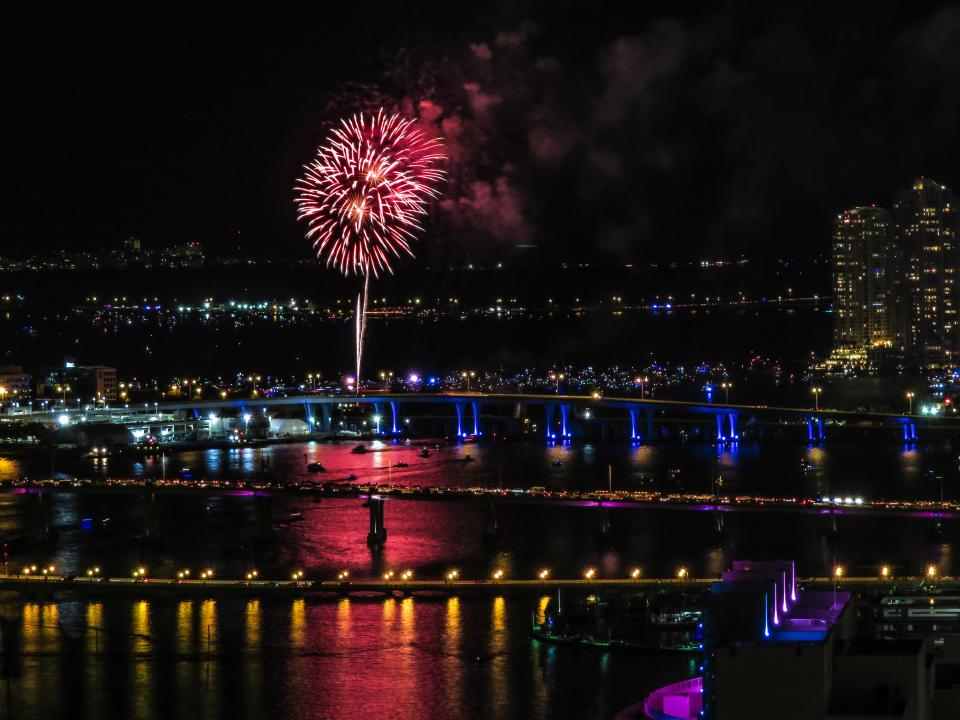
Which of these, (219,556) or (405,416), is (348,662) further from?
(405,416)

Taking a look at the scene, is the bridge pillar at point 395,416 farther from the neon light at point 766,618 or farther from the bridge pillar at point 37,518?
the neon light at point 766,618

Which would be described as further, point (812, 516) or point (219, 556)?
point (812, 516)

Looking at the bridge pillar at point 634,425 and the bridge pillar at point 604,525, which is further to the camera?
the bridge pillar at point 634,425

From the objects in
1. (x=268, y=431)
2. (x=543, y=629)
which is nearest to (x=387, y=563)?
(x=543, y=629)

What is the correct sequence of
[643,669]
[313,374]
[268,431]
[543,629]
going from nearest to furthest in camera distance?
[643,669] < [543,629] < [268,431] < [313,374]

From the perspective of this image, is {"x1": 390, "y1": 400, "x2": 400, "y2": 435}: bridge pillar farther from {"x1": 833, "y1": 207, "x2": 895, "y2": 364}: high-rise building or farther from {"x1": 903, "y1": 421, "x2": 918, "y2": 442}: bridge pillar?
{"x1": 833, "y1": 207, "x2": 895, "y2": 364}: high-rise building

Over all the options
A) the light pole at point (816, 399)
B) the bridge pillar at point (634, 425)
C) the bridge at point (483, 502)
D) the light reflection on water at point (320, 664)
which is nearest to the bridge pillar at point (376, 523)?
the bridge at point (483, 502)

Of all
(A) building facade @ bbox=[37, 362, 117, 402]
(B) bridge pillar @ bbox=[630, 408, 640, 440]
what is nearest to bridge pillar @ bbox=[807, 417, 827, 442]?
(B) bridge pillar @ bbox=[630, 408, 640, 440]
